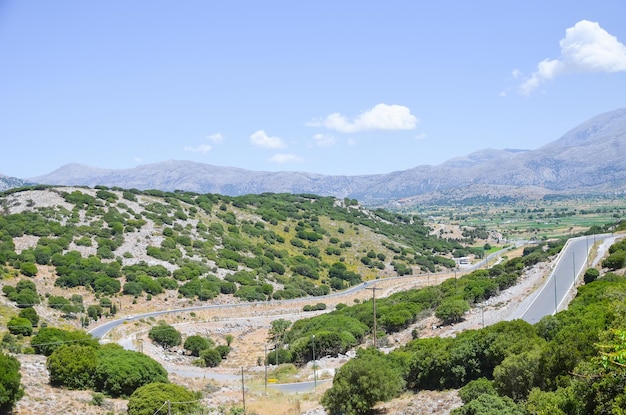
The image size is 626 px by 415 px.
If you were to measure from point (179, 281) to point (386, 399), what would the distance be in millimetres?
51462

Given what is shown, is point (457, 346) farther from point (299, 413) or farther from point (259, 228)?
point (259, 228)

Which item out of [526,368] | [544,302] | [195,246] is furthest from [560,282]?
[195,246]

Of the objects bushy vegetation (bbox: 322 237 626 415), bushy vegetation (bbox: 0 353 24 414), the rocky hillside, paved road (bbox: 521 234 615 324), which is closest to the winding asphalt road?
paved road (bbox: 521 234 615 324)

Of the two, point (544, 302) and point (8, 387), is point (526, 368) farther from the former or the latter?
point (544, 302)

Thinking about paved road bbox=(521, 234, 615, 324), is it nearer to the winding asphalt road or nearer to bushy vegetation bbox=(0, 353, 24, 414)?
the winding asphalt road

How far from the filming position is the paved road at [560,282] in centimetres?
4503

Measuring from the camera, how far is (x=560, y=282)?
54000 millimetres

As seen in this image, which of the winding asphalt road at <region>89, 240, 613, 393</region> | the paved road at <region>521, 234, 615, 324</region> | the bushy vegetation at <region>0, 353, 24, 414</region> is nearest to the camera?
the bushy vegetation at <region>0, 353, 24, 414</region>

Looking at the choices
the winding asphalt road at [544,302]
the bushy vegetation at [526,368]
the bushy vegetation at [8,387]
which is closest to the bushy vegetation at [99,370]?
the bushy vegetation at [8,387]

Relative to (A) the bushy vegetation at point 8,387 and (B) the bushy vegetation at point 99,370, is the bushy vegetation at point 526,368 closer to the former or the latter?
(B) the bushy vegetation at point 99,370

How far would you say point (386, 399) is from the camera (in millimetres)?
28719

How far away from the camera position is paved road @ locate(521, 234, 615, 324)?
4503 cm

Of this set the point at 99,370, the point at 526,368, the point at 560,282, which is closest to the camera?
the point at 526,368

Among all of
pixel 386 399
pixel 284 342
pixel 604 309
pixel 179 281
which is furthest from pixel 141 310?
pixel 604 309
